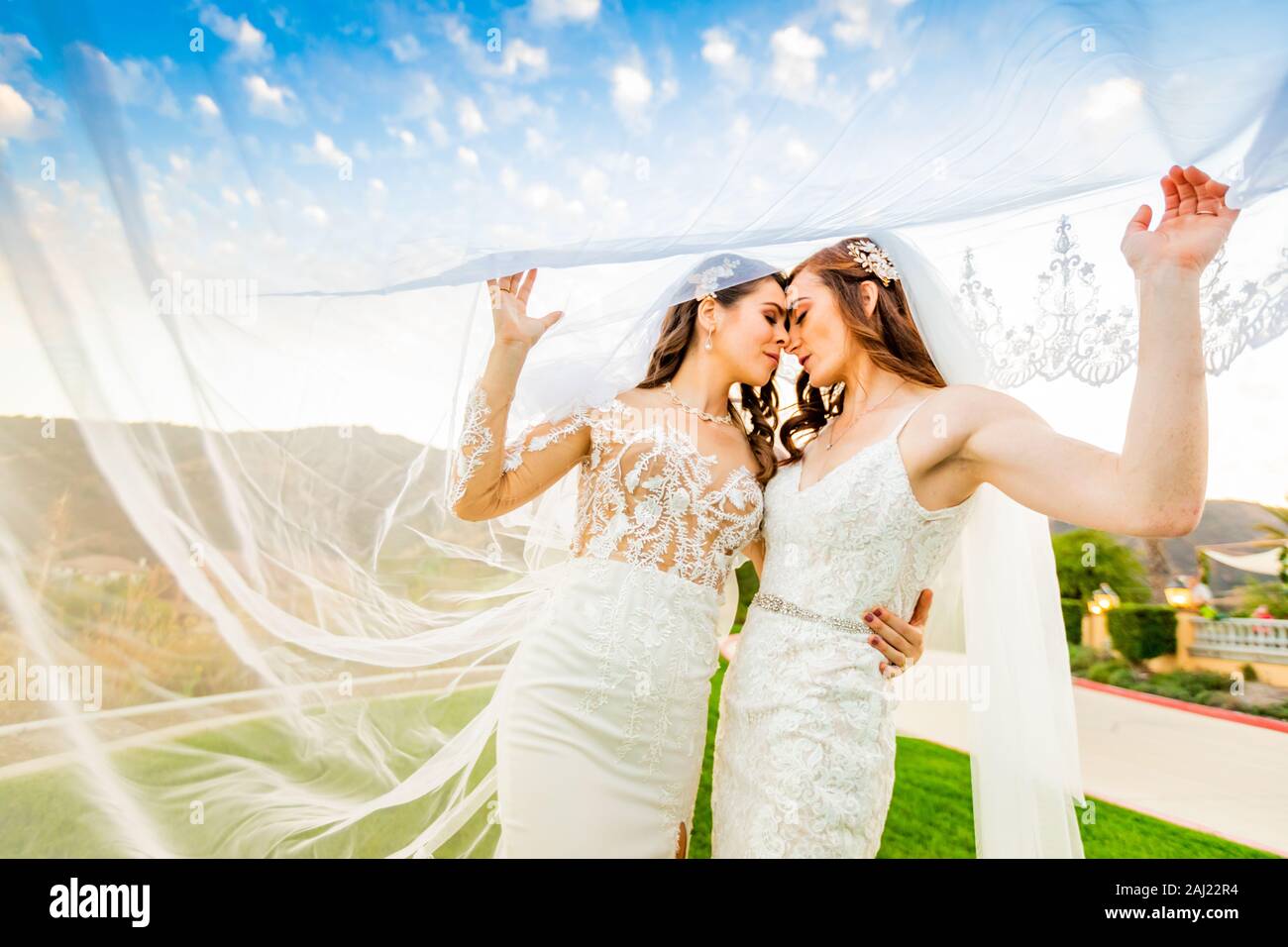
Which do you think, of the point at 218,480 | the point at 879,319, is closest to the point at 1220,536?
the point at 879,319

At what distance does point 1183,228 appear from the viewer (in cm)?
194

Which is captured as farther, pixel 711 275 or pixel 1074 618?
pixel 1074 618

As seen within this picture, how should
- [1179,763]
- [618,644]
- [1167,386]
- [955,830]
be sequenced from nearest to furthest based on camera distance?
[1167,386] < [618,644] < [955,830] < [1179,763]

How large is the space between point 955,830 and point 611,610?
16.9ft

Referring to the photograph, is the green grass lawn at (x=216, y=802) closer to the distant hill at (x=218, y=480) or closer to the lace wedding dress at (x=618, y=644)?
the distant hill at (x=218, y=480)

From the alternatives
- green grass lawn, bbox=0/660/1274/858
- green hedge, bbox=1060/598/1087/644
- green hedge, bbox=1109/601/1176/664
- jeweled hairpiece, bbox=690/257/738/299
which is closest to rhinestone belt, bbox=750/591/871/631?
jeweled hairpiece, bbox=690/257/738/299

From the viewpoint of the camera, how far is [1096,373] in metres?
2.43

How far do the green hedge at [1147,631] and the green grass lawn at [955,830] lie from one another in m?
6.36

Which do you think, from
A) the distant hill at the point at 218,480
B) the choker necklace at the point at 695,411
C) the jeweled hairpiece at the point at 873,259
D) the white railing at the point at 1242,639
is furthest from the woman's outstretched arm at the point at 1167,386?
the white railing at the point at 1242,639

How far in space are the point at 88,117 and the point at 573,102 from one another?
1.52 meters

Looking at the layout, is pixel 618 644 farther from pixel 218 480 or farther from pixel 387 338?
pixel 218 480

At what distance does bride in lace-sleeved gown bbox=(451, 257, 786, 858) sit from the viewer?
2.42m

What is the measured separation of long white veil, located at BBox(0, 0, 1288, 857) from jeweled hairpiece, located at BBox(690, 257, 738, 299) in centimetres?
8

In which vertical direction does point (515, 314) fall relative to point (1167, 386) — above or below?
above
